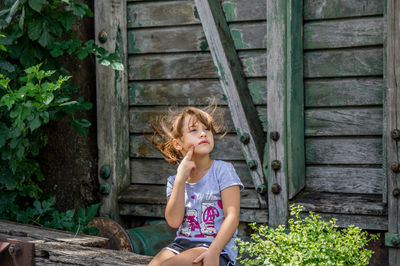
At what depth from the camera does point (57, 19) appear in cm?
425

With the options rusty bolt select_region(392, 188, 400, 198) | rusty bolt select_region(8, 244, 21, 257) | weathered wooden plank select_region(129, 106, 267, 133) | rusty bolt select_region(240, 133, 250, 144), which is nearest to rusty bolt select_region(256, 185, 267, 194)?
rusty bolt select_region(240, 133, 250, 144)

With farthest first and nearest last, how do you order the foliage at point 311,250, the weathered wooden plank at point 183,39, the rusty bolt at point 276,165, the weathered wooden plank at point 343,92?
1. the weathered wooden plank at point 183,39
2. the rusty bolt at point 276,165
3. the weathered wooden plank at point 343,92
4. the foliage at point 311,250

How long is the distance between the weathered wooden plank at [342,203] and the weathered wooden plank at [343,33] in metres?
1.06

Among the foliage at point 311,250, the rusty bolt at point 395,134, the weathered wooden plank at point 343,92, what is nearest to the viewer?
the foliage at point 311,250

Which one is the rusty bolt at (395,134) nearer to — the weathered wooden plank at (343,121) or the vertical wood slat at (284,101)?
the weathered wooden plank at (343,121)

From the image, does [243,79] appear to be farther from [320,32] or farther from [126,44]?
[126,44]

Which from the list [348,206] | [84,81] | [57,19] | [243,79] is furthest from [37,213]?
[348,206]

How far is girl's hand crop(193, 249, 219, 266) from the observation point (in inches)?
105

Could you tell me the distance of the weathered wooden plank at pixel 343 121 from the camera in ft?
13.0

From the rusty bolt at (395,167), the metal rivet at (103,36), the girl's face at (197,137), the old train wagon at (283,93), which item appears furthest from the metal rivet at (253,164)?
the metal rivet at (103,36)

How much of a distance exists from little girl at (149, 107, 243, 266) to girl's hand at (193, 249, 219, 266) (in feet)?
0.29

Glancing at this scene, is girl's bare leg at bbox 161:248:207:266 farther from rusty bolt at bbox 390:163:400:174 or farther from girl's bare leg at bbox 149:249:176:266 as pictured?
rusty bolt at bbox 390:163:400:174

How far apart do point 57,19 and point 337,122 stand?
2180 millimetres

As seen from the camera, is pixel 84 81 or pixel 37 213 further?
pixel 84 81
